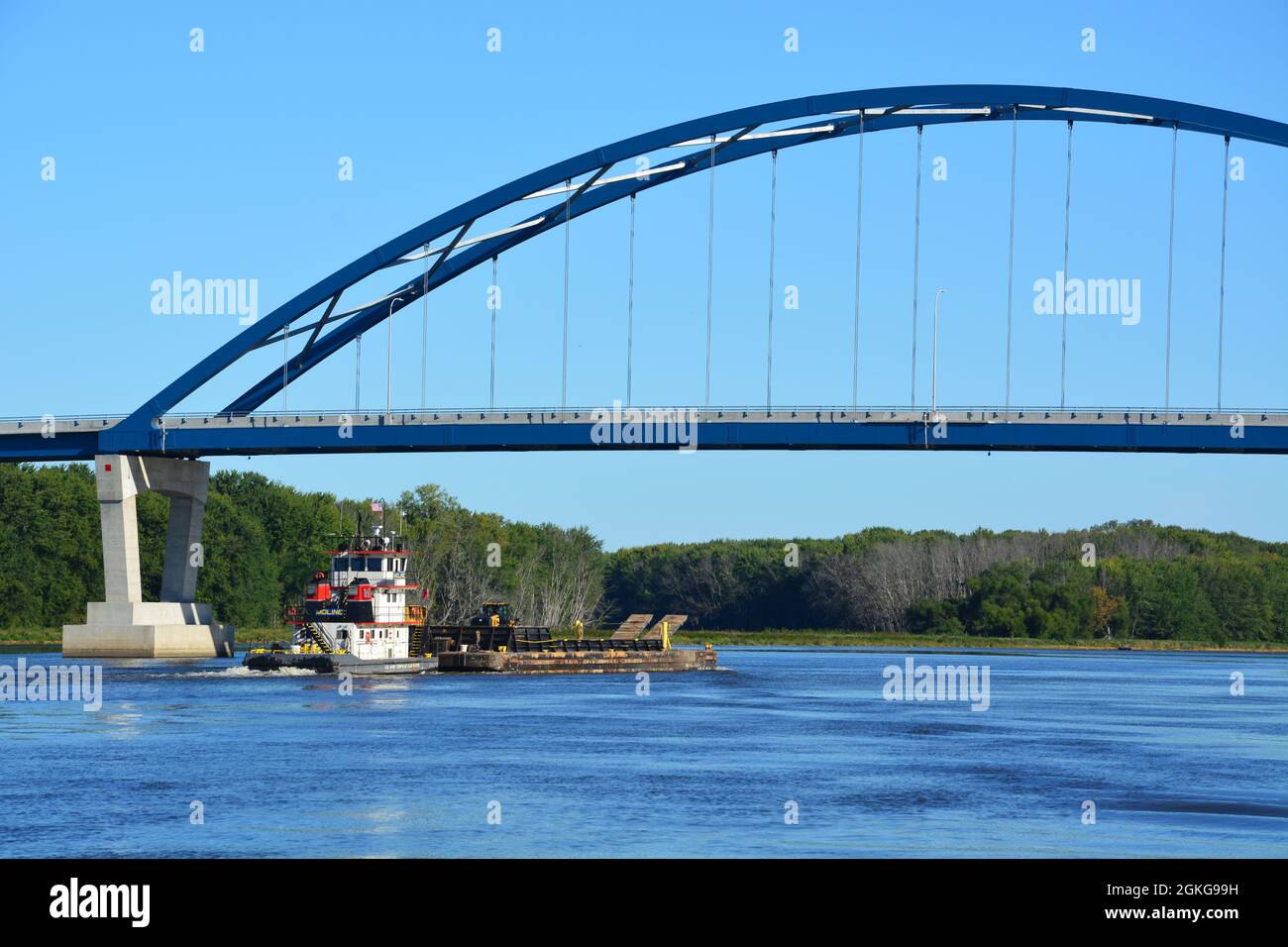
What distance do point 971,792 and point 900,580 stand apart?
108 meters

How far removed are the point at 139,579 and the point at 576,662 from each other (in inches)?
869

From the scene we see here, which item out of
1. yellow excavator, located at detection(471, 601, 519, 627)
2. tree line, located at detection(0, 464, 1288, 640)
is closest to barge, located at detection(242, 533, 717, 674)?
yellow excavator, located at detection(471, 601, 519, 627)

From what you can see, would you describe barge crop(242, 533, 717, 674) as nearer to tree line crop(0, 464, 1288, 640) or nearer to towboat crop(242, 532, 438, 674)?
towboat crop(242, 532, 438, 674)

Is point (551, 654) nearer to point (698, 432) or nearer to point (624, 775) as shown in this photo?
point (698, 432)

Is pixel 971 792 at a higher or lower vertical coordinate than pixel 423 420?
lower

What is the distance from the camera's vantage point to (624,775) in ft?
117

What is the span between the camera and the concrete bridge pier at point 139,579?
81688 millimetres

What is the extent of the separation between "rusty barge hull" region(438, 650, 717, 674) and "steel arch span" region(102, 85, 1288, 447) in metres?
18.1

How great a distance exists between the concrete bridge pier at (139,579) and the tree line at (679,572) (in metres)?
22.7

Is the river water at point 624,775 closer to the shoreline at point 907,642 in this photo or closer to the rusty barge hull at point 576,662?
the rusty barge hull at point 576,662

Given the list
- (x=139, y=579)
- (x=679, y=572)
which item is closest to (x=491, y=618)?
(x=139, y=579)

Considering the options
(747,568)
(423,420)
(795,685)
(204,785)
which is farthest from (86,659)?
(747,568)
